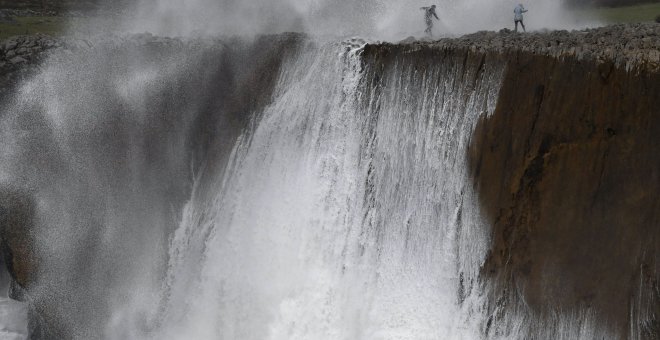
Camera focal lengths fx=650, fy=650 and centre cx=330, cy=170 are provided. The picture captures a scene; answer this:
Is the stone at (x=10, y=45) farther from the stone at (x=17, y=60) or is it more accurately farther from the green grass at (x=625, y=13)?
the green grass at (x=625, y=13)

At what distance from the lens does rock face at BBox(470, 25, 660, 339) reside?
7.46 m

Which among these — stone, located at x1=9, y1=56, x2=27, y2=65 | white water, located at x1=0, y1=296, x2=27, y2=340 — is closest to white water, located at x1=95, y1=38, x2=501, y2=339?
white water, located at x1=0, y1=296, x2=27, y2=340

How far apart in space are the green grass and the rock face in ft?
27.4

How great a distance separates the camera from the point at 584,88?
7832mm

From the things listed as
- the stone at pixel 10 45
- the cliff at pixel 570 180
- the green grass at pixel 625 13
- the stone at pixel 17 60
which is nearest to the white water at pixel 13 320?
the stone at pixel 17 60

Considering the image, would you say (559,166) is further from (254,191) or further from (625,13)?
(625,13)

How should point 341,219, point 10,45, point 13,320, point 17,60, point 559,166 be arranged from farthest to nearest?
point 10,45 < point 17,60 < point 13,320 < point 341,219 < point 559,166

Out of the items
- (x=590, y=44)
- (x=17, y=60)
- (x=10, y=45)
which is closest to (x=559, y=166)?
(x=590, y=44)

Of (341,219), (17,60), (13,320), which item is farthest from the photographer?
(17,60)

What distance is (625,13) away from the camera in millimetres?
17188

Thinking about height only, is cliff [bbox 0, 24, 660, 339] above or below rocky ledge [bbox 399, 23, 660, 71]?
below

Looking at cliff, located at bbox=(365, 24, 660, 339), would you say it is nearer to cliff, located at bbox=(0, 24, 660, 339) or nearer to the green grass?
cliff, located at bbox=(0, 24, 660, 339)

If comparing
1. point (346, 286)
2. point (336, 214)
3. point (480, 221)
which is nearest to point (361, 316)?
point (346, 286)

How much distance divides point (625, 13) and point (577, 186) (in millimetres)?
11299
